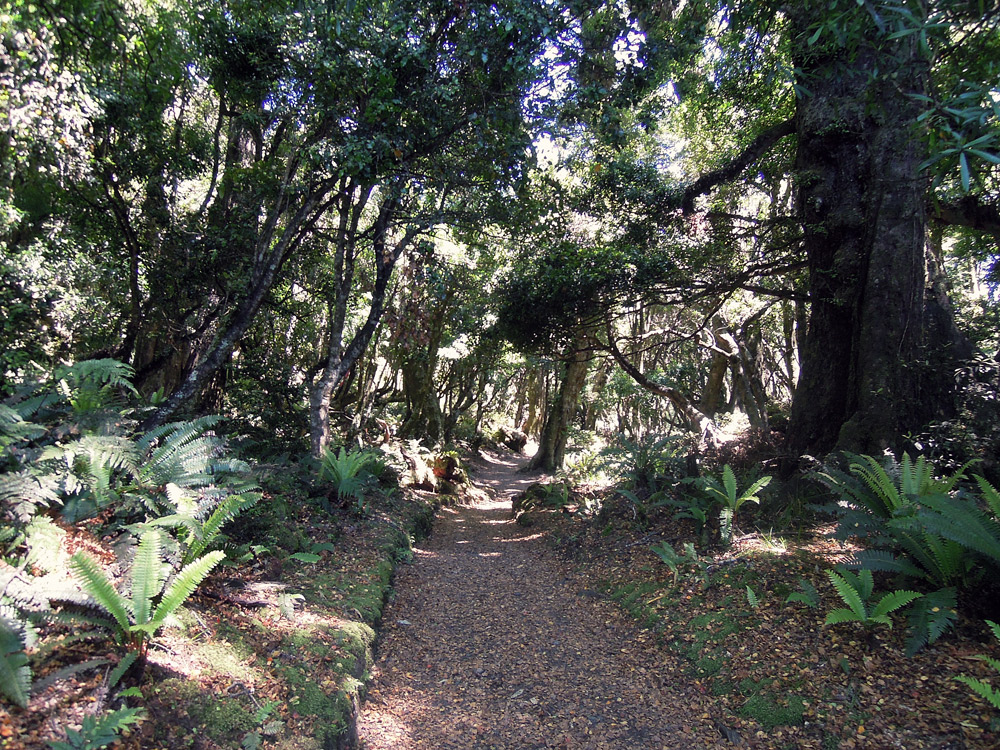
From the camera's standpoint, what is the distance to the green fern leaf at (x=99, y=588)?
270cm

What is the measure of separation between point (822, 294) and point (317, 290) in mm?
9018

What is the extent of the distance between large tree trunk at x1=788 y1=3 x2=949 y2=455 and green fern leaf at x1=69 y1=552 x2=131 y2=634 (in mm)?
6683

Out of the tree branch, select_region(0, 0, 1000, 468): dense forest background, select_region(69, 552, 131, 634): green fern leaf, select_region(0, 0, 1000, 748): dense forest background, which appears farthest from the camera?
the tree branch

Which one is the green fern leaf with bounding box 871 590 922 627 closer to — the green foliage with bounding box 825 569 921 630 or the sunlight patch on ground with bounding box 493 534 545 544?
the green foliage with bounding box 825 569 921 630

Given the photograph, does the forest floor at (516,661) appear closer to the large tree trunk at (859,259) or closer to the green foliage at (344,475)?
the green foliage at (344,475)

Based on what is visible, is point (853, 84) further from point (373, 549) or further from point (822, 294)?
point (373, 549)

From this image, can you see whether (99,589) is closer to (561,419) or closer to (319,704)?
(319,704)

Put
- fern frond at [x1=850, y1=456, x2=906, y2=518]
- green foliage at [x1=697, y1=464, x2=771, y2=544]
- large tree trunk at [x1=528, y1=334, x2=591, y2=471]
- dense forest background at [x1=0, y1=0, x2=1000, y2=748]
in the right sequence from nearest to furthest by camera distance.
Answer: dense forest background at [x1=0, y1=0, x2=1000, y2=748], fern frond at [x1=850, y1=456, x2=906, y2=518], green foliage at [x1=697, y1=464, x2=771, y2=544], large tree trunk at [x1=528, y1=334, x2=591, y2=471]

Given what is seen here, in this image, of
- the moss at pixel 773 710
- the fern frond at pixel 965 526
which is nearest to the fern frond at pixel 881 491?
the fern frond at pixel 965 526

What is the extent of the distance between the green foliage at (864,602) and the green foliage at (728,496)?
5.72ft

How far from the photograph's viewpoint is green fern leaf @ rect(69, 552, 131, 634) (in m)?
2.70

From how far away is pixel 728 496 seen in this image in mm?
5984

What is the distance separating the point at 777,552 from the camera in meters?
5.20

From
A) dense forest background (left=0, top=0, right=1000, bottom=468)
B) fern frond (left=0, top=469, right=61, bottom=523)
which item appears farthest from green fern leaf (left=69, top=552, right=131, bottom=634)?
dense forest background (left=0, top=0, right=1000, bottom=468)
